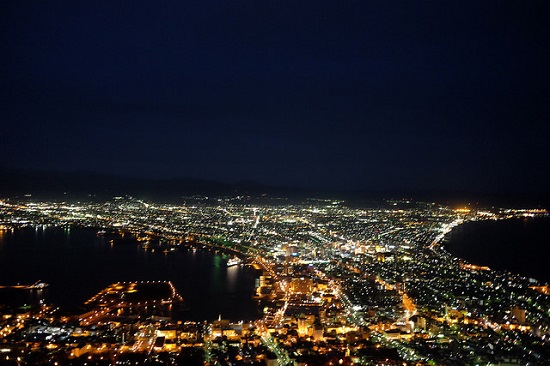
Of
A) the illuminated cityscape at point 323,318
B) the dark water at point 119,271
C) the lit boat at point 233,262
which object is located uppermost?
the illuminated cityscape at point 323,318

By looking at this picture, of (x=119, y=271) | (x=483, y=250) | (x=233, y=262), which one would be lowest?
(x=119, y=271)

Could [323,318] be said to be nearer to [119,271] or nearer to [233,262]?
[233,262]

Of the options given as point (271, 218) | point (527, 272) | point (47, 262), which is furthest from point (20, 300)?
point (271, 218)

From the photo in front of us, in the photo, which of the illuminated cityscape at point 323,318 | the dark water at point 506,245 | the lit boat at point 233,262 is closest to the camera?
the illuminated cityscape at point 323,318

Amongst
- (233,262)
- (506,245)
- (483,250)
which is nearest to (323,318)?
(233,262)

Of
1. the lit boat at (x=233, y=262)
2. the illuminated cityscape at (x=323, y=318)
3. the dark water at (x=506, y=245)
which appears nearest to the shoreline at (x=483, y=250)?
the dark water at (x=506, y=245)

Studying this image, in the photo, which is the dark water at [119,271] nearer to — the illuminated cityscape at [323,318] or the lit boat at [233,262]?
the lit boat at [233,262]
